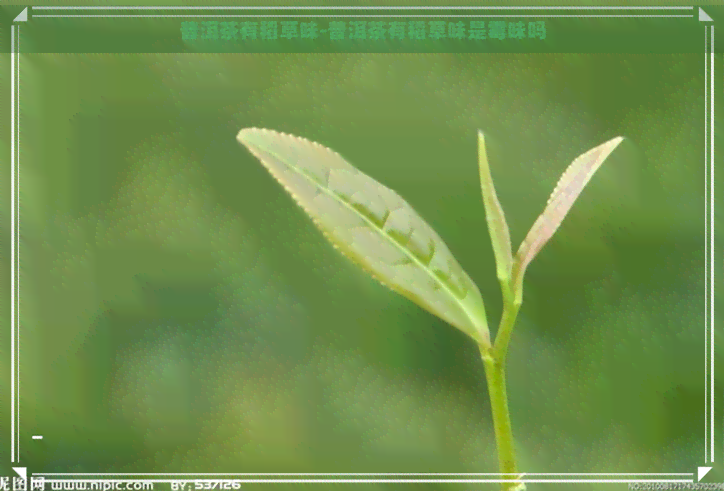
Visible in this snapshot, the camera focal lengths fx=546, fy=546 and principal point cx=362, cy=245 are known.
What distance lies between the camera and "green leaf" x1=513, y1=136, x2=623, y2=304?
0.34 m

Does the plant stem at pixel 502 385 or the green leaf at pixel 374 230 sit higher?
the green leaf at pixel 374 230

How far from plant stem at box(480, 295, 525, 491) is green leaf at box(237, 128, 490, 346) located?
0.01 meters

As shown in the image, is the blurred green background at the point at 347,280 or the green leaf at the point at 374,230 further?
the blurred green background at the point at 347,280

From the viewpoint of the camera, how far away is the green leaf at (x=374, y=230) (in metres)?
0.35

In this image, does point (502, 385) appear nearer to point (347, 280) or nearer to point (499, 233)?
point (499, 233)

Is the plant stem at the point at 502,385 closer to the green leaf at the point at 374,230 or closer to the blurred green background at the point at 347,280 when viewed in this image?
the green leaf at the point at 374,230

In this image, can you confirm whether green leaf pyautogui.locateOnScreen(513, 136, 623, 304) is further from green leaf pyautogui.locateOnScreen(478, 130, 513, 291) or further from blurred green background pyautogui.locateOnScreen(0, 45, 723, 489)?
blurred green background pyautogui.locateOnScreen(0, 45, 723, 489)

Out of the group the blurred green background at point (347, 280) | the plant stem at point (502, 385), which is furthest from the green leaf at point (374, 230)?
the blurred green background at point (347, 280)

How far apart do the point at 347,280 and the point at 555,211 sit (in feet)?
0.79

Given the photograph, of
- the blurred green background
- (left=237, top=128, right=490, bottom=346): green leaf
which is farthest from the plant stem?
the blurred green background

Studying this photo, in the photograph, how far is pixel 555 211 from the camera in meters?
0.36

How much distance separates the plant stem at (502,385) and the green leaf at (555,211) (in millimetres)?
13

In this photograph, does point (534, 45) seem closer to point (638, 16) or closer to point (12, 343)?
point (638, 16)

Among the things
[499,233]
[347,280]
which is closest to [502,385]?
[499,233]
